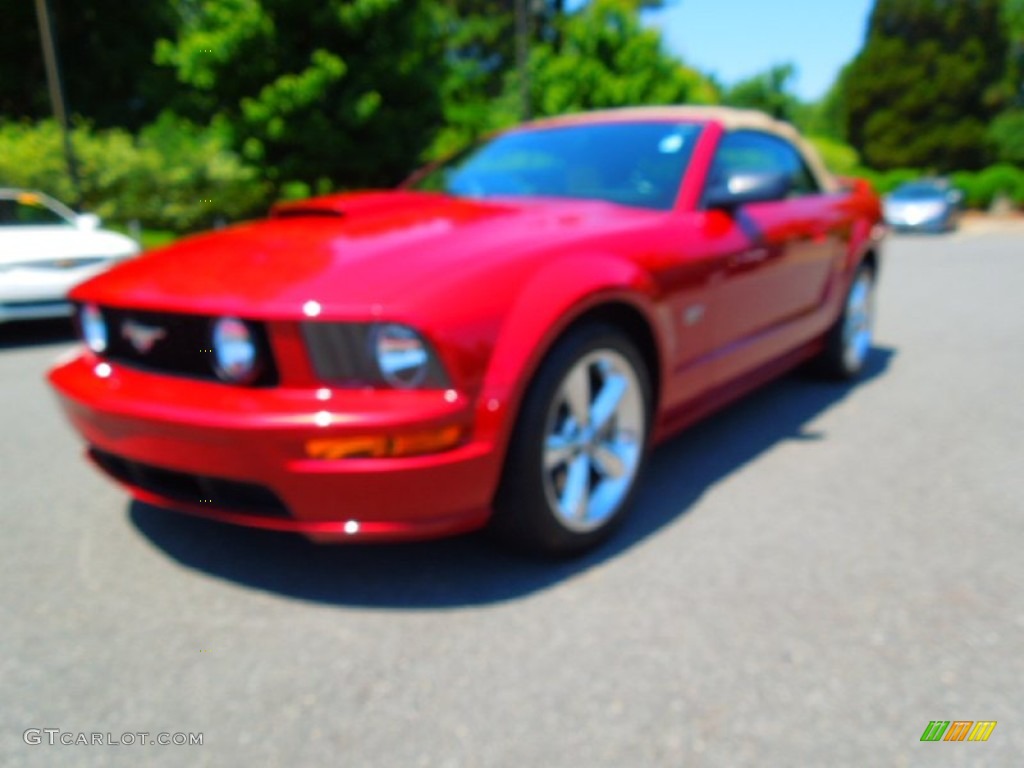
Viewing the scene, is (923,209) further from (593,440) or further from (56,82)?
(593,440)

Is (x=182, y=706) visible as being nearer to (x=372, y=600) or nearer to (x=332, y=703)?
(x=332, y=703)

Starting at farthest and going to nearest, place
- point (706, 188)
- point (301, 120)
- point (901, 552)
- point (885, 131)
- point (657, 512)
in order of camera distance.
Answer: point (885, 131), point (301, 120), point (706, 188), point (657, 512), point (901, 552)

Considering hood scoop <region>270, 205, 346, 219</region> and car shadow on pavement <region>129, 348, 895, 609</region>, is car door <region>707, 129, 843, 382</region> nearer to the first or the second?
car shadow on pavement <region>129, 348, 895, 609</region>

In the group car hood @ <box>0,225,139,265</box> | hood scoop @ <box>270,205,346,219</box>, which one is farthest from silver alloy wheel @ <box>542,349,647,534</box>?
car hood @ <box>0,225,139,265</box>

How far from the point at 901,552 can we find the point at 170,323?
2263mm

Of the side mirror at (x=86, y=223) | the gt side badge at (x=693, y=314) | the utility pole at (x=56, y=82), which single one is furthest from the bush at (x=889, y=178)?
the gt side badge at (x=693, y=314)

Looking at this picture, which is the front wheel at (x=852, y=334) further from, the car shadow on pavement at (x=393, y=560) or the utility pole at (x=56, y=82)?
the utility pole at (x=56, y=82)

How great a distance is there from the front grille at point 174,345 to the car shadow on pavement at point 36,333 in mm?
4679

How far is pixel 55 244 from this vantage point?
6.51m

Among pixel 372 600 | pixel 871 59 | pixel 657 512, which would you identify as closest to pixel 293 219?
pixel 372 600

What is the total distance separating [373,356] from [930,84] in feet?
132

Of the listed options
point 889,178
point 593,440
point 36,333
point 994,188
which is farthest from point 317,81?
point 889,178

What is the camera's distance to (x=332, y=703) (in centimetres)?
187

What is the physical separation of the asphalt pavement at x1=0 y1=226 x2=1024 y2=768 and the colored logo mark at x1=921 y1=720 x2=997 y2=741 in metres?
0.02
